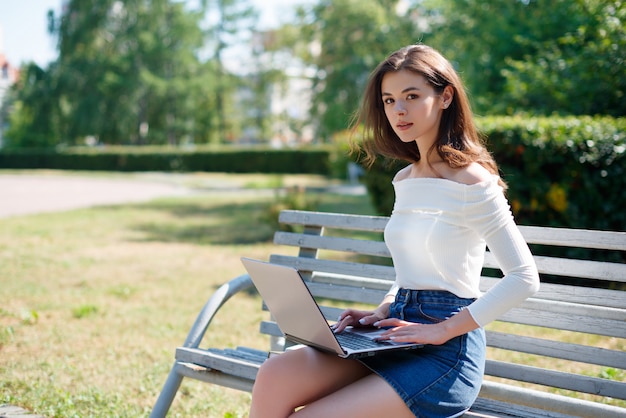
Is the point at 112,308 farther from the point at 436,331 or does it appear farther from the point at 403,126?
the point at 436,331

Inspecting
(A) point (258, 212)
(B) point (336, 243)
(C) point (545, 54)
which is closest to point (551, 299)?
(B) point (336, 243)

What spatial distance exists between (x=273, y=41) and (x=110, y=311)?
49.2 m

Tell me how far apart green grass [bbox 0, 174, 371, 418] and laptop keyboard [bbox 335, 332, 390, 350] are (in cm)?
153

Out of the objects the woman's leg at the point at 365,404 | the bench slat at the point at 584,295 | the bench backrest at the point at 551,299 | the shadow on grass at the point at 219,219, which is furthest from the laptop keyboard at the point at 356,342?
the shadow on grass at the point at 219,219

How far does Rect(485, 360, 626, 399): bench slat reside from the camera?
2.35 metres

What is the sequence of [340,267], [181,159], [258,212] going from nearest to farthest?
[340,267]
[258,212]
[181,159]

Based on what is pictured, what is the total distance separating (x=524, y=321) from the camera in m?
2.63

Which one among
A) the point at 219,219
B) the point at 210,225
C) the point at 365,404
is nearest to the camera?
the point at 365,404

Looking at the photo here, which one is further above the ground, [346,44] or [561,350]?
[346,44]

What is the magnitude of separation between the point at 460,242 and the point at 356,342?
18.3 inches

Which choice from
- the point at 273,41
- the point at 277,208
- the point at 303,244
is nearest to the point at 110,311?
the point at 303,244

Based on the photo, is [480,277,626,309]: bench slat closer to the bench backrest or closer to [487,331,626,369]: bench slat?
the bench backrest

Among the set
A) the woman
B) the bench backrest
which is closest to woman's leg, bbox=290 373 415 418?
the woman

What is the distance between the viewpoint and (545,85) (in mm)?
8242
